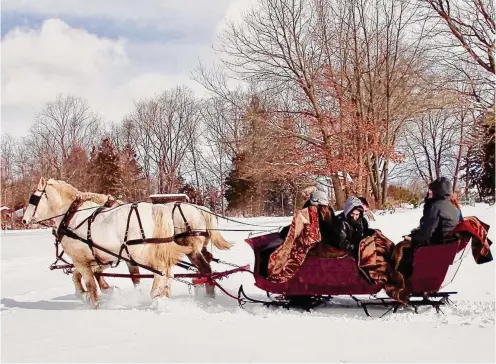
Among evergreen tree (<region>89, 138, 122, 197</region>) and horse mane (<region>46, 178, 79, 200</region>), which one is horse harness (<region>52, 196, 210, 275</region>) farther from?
evergreen tree (<region>89, 138, 122, 197</region>)

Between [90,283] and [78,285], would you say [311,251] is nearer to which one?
[90,283]

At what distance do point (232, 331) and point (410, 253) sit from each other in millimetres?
2117

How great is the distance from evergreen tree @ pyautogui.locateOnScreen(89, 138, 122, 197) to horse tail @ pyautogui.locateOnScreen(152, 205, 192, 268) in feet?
100

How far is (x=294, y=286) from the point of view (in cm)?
578

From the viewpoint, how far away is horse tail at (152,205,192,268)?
6512mm

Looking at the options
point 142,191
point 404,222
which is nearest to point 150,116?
point 142,191

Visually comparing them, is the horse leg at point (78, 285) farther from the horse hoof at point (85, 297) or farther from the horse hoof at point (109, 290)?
the horse hoof at point (109, 290)

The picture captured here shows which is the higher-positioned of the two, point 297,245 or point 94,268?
point 297,245

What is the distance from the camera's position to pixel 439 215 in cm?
527

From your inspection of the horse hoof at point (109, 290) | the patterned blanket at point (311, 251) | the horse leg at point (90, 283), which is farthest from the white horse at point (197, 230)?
the patterned blanket at point (311, 251)

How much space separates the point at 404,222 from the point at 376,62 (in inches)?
349

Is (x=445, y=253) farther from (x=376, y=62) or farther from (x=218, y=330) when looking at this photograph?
(x=376, y=62)

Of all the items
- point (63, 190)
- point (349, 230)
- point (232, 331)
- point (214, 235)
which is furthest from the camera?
point (214, 235)

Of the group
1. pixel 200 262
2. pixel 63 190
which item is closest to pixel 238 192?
pixel 200 262
